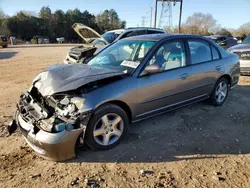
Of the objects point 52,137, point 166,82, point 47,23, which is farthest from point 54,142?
point 47,23

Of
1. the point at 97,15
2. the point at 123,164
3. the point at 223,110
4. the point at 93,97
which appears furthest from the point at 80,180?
the point at 97,15

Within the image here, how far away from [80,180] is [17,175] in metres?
0.83

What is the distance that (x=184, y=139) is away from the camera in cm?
358

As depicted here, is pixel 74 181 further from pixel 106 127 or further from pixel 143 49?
pixel 143 49

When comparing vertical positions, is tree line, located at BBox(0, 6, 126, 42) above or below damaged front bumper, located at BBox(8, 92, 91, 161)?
above

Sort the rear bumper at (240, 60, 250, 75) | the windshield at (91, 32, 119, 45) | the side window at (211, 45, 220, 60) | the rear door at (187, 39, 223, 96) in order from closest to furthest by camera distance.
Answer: the rear door at (187, 39, 223, 96), the side window at (211, 45, 220, 60), the rear bumper at (240, 60, 250, 75), the windshield at (91, 32, 119, 45)

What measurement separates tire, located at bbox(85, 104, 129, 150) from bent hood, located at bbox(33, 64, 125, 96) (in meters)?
0.46

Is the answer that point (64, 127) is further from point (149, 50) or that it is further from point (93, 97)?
point (149, 50)

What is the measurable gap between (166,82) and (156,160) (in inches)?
53.5

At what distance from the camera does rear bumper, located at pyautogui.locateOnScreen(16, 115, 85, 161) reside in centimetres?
271

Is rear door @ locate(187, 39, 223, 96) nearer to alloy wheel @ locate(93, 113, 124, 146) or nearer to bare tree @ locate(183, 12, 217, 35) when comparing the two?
alloy wheel @ locate(93, 113, 124, 146)

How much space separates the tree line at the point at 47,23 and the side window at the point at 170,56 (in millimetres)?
52971

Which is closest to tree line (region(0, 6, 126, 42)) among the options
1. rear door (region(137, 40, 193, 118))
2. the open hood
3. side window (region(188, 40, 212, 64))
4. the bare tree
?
the bare tree

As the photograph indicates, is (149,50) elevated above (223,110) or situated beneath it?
elevated above
